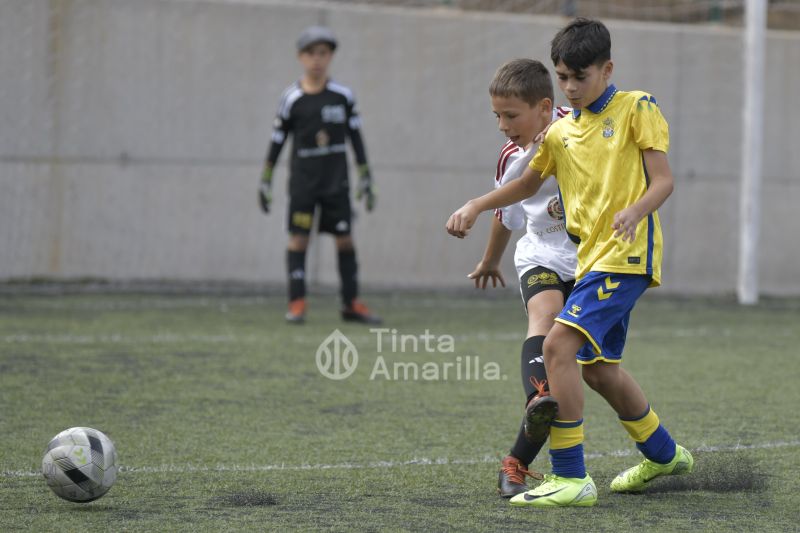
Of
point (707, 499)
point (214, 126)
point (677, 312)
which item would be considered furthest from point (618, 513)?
point (214, 126)

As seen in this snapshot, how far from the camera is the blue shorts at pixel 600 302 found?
3869 mm

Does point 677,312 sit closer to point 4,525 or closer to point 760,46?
point 760,46

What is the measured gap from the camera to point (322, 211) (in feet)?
29.9

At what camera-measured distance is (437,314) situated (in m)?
9.72

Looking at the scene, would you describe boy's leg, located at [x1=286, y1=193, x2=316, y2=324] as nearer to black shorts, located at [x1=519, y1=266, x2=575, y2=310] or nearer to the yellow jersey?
black shorts, located at [x1=519, y1=266, x2=575, y2=310]

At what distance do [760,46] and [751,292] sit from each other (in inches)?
84.3

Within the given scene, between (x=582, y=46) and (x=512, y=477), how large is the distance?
1422 mm

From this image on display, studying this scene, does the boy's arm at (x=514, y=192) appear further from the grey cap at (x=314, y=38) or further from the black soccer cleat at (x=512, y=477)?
the grey cap at (x=314, y=38)

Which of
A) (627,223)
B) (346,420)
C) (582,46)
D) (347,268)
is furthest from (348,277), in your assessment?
(627,223)

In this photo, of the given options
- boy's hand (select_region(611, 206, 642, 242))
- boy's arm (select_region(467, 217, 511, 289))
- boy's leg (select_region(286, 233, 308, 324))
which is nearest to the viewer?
boy's hand (select_region(611, 206, 642, 242))

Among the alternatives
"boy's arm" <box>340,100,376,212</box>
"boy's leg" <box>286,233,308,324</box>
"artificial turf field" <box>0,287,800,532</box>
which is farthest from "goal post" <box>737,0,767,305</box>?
"boy's leg" <box>286,233,308,324</box>

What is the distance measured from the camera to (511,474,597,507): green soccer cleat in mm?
3912

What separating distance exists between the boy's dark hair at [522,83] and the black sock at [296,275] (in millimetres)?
4796

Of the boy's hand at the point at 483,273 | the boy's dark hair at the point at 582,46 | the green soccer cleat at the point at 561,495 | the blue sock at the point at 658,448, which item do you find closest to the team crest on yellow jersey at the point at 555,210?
the boy's hand at the point at 483,273
